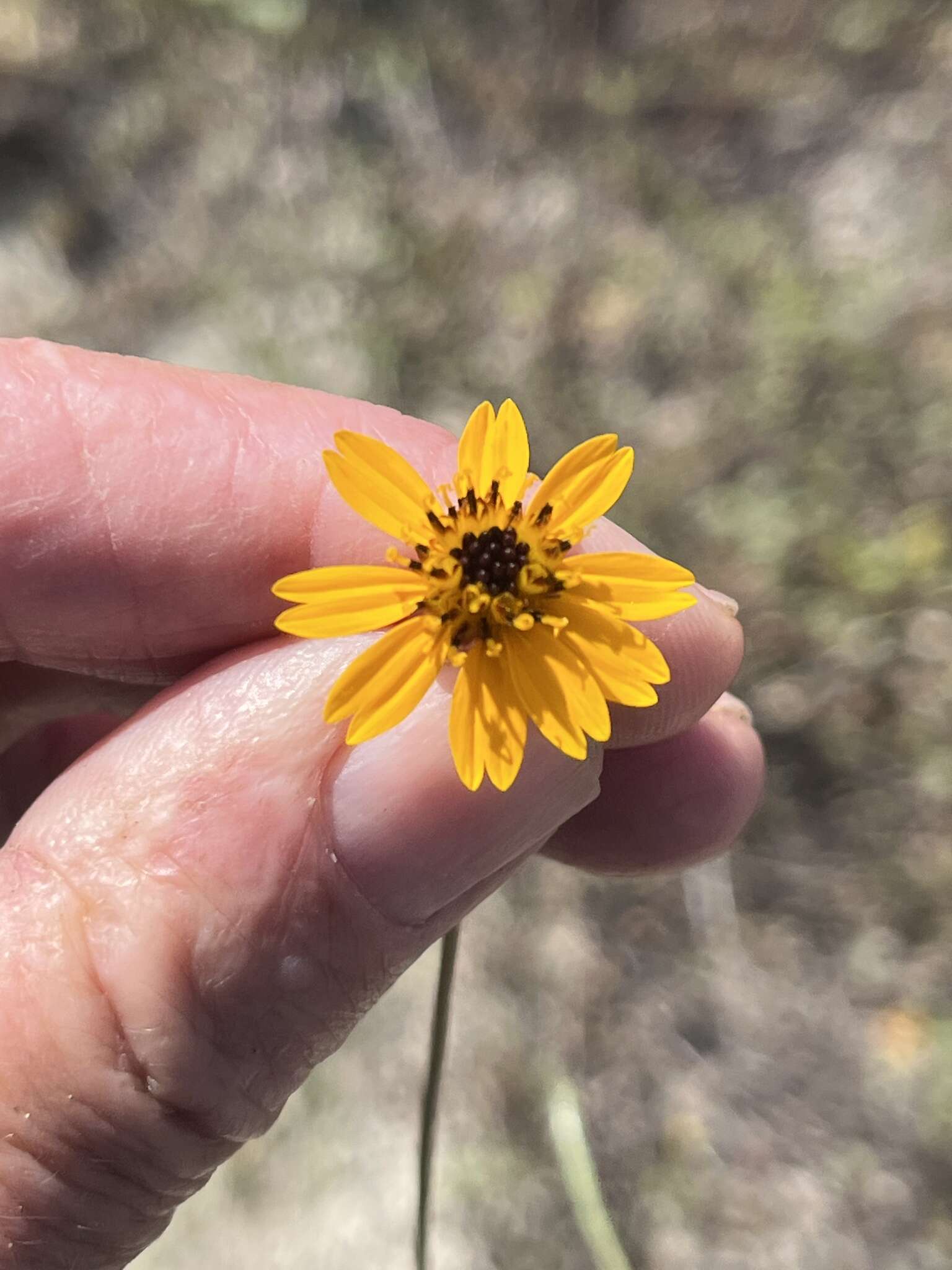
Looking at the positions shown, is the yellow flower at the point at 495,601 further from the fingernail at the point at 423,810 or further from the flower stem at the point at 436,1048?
the flower stem at the point at 436,1048

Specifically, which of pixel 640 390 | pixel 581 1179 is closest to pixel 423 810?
pixel 581 1179

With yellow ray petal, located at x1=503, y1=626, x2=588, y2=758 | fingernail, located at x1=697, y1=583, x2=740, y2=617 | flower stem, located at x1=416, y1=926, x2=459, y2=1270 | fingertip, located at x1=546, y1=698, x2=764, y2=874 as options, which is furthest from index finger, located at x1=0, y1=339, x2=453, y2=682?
fingertip, located at x1=546, y1=698, x2=764, y2=874

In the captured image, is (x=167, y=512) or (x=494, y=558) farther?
(x=167, y=512)

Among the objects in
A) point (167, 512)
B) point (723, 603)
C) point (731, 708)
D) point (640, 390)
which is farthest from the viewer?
point (640, 390)

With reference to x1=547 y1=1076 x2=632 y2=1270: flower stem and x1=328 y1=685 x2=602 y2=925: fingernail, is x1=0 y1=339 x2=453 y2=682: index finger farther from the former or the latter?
x1=547 y1=1076 x2=632 y2=1270: flower stem

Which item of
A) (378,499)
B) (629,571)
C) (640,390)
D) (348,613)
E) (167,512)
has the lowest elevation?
(348,613)

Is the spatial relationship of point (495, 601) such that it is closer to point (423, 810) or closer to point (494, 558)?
point (494, 558)

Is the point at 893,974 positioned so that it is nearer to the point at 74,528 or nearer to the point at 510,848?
the point at 510,848

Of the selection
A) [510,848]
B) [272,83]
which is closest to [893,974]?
[510,848]
